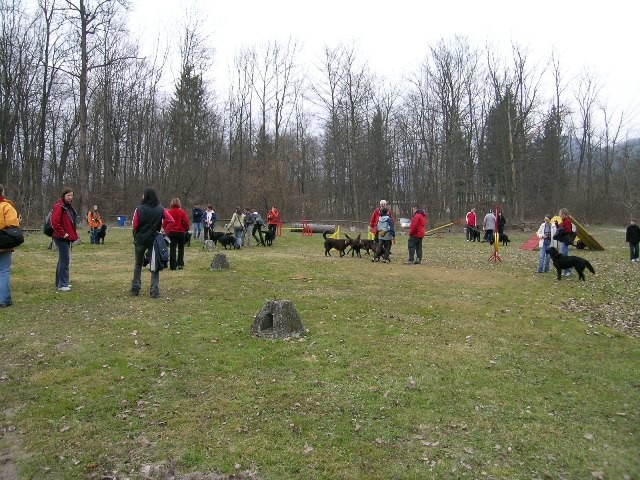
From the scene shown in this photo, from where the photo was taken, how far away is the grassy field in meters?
3.70

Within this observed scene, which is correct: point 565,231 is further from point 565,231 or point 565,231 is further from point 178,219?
point 178,219

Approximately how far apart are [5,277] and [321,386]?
19.4 feet

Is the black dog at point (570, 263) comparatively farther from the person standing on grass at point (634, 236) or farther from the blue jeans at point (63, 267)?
the blue jeans at point (63, 267)

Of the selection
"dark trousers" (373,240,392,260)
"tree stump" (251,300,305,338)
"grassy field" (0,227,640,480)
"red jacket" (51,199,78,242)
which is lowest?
"grassy field" (0,227,640,480)

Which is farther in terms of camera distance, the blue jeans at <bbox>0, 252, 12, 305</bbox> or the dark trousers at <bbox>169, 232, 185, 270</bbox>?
the dark trousers at <bbox>169, 232, 185, 270</bbox>

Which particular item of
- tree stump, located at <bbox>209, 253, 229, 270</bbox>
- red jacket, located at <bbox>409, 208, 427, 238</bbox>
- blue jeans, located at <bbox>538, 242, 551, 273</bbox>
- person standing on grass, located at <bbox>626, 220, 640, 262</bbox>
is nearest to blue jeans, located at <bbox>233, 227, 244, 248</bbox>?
tree stump, located at <bbox>209, 253, 229, 270</bbox>

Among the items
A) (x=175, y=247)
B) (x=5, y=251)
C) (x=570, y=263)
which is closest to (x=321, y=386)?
(x=5, y=251)

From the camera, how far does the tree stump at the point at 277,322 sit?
6602mm

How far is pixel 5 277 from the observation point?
304 inches

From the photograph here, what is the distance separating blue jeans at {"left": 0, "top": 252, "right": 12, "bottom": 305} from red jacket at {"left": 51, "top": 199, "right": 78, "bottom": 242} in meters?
1.07

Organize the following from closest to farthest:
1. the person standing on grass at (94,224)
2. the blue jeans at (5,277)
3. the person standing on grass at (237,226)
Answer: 1. the blue jeans at (5,277)
2. the person standing on grass at (237,226)
3. the person standing on grass at (94,224)

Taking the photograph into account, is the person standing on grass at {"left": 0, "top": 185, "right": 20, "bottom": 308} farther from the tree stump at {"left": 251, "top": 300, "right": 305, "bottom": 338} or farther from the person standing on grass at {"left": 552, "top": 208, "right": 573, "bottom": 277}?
the person standing on grass at {"left": 552, "top": 208, "right": 573, "bottom": 277}

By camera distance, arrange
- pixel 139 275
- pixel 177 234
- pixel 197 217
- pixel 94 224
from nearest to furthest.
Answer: pixel 139 275, pixel 177 234, pixel 94 224, pixel 197 217

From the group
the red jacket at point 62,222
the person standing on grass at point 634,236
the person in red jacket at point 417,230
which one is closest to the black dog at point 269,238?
the person in red jacket at point 417,230
